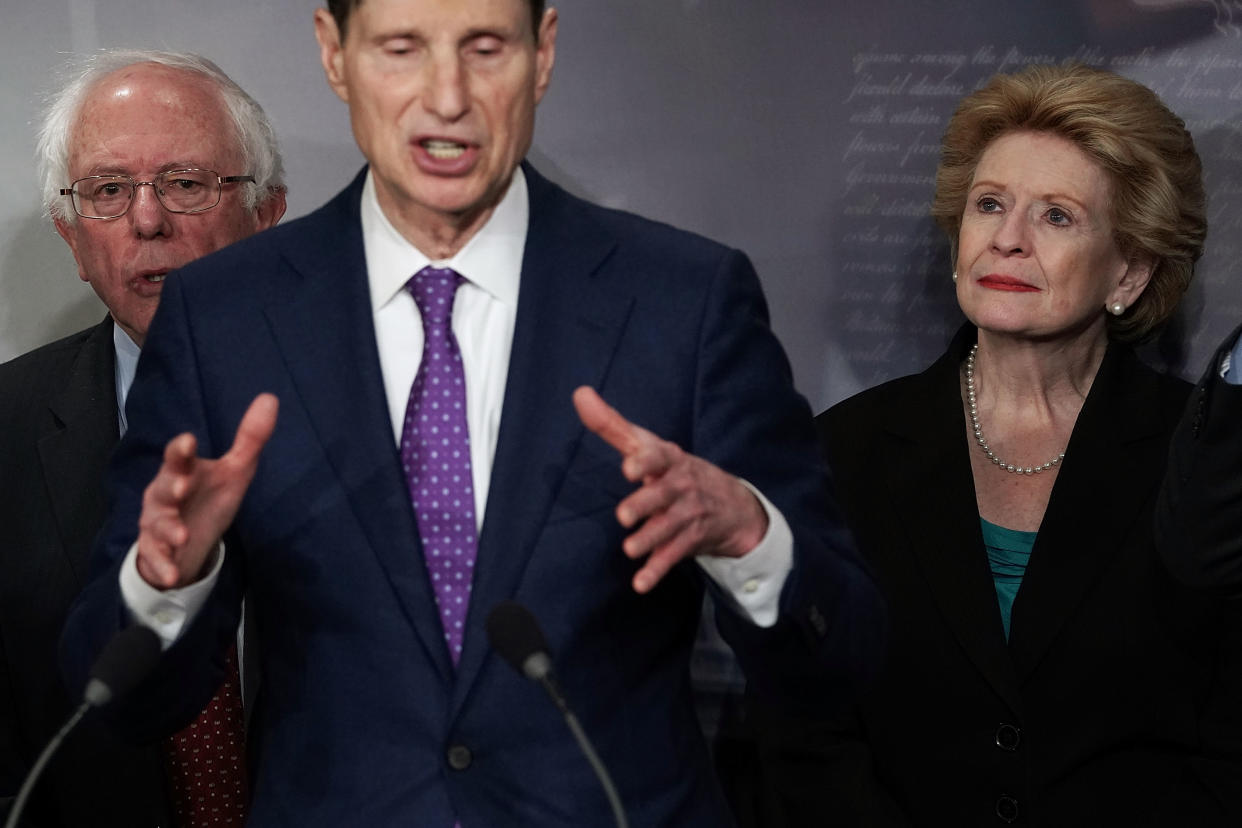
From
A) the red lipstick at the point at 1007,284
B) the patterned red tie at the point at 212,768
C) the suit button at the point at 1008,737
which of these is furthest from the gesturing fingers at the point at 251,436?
the red lipstick at the point at 1007,284

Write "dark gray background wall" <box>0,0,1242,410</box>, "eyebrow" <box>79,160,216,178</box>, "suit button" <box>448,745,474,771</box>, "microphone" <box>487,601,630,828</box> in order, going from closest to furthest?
1. "microphone" <box>487,601,630,828</box>
2. "suit button" <box>448,745,474,771</box>
3. "eyebrow" <box>79,160,216,178</box>
4. "dark gray background wall" <box>0,0,1242,410</box>

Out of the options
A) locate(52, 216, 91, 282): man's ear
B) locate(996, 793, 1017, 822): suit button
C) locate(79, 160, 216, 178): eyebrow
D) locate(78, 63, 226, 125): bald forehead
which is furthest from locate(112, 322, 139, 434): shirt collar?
locate(996, 793, 1017, 822): suit button

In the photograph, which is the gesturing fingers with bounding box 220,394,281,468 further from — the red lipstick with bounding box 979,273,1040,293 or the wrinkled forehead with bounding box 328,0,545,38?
the red lipstick with bounding box 979,273,1040,293

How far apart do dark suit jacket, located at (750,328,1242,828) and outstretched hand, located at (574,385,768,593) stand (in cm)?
138

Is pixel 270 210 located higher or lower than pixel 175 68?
lower

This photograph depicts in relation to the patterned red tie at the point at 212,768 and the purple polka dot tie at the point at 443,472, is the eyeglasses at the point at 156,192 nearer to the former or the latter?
the patterned red tie at the point at 212,768

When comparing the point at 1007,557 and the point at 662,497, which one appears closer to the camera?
the point at 662,497

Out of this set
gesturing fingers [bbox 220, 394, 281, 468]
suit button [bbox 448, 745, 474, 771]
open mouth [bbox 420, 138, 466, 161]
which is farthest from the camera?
open mouth [bbox 420, 138, 466, 161]

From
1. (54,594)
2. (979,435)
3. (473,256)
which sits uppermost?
(473,256)

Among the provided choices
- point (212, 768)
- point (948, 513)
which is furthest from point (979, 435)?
point (212, 768)

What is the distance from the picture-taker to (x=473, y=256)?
1.80 m

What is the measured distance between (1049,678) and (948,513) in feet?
1.12

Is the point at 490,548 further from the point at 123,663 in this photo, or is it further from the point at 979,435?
the point at 979,435

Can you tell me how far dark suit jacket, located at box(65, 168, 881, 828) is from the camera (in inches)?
65.7
